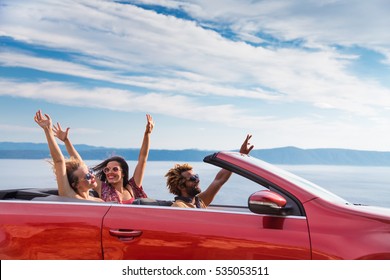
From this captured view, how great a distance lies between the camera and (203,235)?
11.9 feet

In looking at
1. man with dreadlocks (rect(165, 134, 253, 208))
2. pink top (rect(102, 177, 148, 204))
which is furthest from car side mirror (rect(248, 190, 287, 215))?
pink top (rect(102, 177, 148, 204))

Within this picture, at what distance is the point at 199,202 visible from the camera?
4.58m

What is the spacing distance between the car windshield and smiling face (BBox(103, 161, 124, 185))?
5.91ft

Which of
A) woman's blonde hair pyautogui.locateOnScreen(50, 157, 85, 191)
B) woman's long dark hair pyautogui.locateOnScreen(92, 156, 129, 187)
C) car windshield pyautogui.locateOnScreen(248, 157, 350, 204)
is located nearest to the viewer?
car windshield pyautogui.locateOnScreen(248, 157, 350, 204)

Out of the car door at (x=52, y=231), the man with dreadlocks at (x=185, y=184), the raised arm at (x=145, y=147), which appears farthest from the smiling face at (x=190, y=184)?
the raised arm at (x=145, y=147)

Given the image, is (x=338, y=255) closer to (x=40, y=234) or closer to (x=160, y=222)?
(x=160, y=222)

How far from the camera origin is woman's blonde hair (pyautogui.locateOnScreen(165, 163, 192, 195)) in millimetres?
→ 4637

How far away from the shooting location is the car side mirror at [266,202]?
3.55 metres

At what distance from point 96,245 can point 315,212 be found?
1.47 metres

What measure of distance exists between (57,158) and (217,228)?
192cm

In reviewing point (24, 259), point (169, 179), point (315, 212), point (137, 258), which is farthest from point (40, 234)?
point (315, 212)

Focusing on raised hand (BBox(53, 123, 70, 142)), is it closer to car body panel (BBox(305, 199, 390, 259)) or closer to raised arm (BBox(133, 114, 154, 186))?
raised arm (BBox(133, 114, 154, 186))

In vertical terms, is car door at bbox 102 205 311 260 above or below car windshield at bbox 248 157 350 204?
below

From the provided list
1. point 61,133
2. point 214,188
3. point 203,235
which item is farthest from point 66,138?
point 203,235
